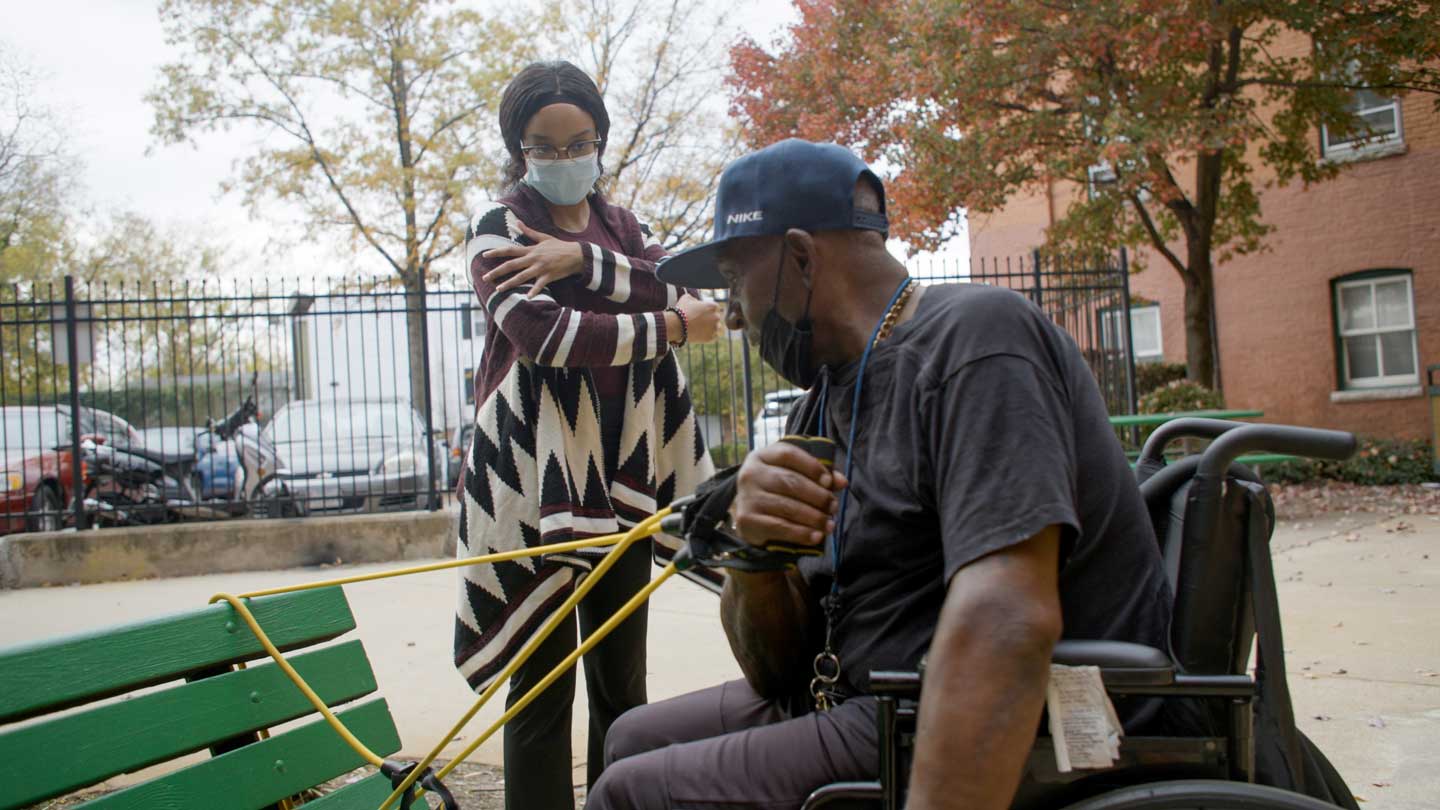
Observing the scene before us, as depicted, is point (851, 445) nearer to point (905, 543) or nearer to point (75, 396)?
point (905, 543)

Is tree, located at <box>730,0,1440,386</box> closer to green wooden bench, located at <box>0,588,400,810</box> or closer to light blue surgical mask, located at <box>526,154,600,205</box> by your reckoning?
light blue surgical mask, located at <box>526,154,600,205</box>

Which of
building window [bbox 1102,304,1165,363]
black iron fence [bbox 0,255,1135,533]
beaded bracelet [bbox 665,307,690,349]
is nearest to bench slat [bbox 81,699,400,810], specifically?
beaded bracelet [bbox 665,307,690,349]

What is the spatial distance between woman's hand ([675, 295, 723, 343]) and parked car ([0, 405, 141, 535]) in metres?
8.71

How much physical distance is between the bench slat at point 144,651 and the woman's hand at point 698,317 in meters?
1.06

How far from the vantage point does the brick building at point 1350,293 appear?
14.6 m

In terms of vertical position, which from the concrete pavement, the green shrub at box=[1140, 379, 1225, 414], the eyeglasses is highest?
the eyeglasses

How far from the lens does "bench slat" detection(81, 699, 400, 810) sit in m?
Result: 1.57

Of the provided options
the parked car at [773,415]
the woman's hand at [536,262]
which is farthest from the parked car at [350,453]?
the woman's hand at [536,262]

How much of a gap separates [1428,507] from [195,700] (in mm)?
11580

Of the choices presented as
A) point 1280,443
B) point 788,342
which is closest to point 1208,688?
point 1280,443

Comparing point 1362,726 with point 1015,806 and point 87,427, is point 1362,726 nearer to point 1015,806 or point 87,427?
point 1015,806

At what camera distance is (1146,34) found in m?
10.4

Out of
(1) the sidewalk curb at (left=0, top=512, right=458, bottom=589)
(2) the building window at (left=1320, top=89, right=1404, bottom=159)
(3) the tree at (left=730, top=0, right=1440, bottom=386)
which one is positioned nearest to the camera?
(1) the sidewalk curb at (left=0, top=512, right=458, bottom=589)

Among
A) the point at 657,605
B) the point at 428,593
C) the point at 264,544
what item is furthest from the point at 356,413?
the point at 657,605
